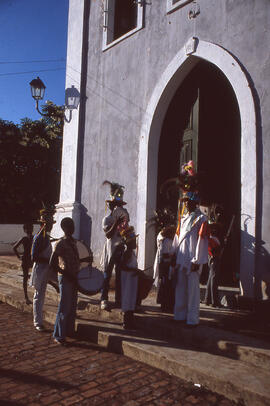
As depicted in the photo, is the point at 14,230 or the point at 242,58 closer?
the point at 242,58

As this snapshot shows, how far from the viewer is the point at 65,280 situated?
463 centimetres

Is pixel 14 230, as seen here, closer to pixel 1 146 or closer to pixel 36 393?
pixel 1 146

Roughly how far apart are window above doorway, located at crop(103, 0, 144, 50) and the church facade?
0.09 feet

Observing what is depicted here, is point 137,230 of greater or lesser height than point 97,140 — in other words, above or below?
below

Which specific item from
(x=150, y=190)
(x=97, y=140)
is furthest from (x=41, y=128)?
(x=150, y=190)

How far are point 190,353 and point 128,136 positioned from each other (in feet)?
18.9

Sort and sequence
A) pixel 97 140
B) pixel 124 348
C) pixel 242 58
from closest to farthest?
pixel 124 348
pixel 242 58
pixel 97 140

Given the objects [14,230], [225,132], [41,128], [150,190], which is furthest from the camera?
[41,128]

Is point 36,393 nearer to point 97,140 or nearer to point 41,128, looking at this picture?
point 97,140

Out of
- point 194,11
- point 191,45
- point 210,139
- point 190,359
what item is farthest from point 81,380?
point 194,11

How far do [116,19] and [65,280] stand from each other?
8.09 meters

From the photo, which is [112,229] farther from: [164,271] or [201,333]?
[201,333]

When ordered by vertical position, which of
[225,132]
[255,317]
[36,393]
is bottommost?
[36,393]

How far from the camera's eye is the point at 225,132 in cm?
721
